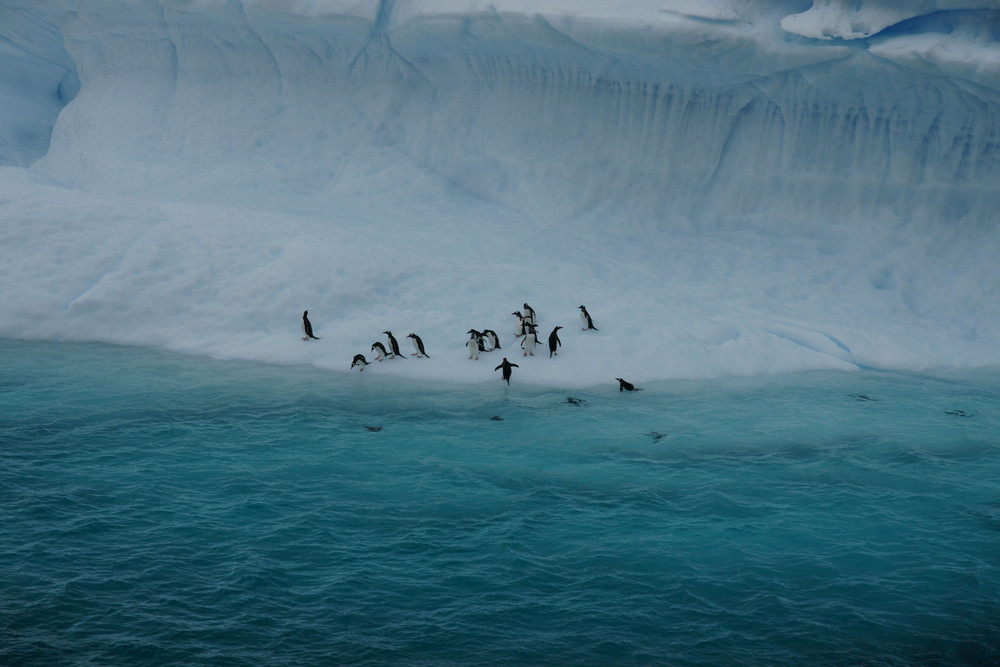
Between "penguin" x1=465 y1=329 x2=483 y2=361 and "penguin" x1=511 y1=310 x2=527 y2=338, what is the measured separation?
760 mm

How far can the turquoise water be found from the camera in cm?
628

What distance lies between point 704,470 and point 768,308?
742cm

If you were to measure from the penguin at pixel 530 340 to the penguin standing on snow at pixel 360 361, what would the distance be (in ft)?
8.83

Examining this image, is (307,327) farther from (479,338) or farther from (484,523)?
(484,523)

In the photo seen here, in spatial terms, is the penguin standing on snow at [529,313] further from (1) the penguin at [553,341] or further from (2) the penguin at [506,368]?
(2) the penguin at [506,368]

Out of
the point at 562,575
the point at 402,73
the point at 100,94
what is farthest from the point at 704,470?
the point at 100,94

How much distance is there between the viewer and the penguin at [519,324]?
45.2ft

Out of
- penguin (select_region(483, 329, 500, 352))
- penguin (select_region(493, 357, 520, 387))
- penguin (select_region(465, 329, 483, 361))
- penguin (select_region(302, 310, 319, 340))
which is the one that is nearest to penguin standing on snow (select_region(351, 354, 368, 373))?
penguin (select_region(302, 310, 319, 340))

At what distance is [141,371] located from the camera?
511 inches

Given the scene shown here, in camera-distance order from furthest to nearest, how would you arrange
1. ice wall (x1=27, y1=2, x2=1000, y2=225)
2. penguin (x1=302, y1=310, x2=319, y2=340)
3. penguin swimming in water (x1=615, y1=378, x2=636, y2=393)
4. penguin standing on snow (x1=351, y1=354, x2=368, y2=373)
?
ice wall (x1=27, y1=2, x2=1000, y2=225), penguin (x1=302, y1=310, x2=319, y2=340), penguin standing on snow (x1=351, y1=354, x2=368, y2=373), penguin swimming in water (x1=615, y1=378, x2=636, y2=393)

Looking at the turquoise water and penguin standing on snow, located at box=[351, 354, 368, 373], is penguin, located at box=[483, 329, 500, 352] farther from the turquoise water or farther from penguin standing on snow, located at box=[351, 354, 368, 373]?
penguin standing on snow, located at box=[351, 354, 368, 373]

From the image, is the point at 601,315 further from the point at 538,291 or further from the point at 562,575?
the point at 562,575

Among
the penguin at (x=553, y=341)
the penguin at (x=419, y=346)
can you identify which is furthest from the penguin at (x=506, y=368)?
the penguin at (x=419, y=346)

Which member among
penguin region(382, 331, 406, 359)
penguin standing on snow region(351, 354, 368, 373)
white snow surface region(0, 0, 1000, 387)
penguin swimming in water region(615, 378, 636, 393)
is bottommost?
penguin swimming in water region(615, 378, 636, 393)
